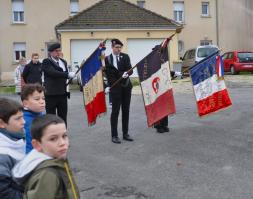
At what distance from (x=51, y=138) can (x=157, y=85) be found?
6.05m

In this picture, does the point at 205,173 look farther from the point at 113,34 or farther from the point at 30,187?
the point at 113,34

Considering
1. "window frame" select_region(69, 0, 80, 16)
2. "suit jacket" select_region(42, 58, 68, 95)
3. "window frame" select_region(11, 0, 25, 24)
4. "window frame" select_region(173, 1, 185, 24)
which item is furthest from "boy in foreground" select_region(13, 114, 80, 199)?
"window frame" select_region(173, 1, 185, 24)

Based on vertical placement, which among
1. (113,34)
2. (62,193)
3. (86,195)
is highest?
(113,34)

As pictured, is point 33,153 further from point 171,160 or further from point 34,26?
point 34,26

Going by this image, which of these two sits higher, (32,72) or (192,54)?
(192,54)

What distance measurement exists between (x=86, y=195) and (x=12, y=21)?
108 feet

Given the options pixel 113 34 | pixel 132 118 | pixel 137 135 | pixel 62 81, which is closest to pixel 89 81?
pixel 62 81

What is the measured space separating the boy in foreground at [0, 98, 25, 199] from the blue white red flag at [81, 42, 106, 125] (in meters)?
4.77

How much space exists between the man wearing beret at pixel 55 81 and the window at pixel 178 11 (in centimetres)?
3266

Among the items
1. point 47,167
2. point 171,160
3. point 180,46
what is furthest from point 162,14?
point 47,167

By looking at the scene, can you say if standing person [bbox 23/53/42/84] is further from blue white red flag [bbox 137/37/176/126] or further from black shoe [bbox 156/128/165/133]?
blue white red flag [bbox 137/37/176/126]

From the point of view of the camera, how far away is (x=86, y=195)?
5.87 metres

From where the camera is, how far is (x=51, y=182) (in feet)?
9.07

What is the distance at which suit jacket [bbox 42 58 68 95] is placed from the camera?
8.19m
